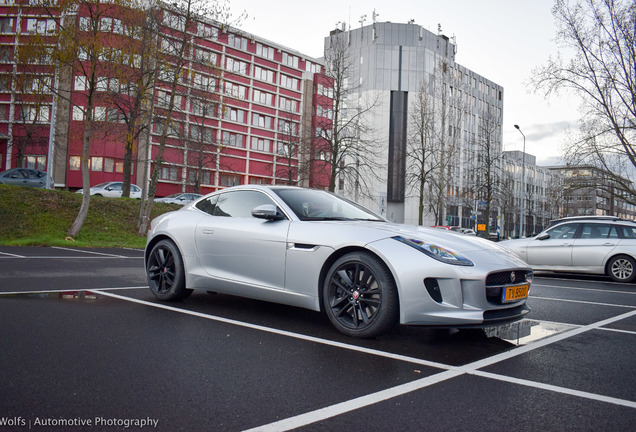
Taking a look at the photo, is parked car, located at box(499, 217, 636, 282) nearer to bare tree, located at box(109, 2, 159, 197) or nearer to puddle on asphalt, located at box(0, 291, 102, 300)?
puddle on asphalt, located at box(0, 291, 102, 300)

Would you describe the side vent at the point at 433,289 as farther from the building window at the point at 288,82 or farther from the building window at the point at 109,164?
the building window at the point at 288,82

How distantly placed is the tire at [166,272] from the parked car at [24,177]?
29.5 m

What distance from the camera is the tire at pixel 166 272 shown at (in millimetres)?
→ 6074

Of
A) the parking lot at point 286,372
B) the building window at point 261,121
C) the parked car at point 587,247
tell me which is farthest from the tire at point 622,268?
the building window at point 261,121

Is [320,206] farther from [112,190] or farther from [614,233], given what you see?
[112,190]

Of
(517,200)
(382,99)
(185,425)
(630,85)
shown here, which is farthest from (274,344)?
(517,200)

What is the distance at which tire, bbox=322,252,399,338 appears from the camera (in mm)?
4301

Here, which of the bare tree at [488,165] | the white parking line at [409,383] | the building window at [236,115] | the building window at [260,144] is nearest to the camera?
the white parking line at [409,383]

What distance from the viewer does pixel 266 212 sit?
5.12 m

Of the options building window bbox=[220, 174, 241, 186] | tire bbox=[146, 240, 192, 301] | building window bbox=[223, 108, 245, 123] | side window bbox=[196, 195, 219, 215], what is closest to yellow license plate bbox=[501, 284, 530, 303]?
side window bbox=[196, 195, 219, 215]

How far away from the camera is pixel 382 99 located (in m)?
72.6

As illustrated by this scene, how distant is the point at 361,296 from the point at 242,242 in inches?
63.2

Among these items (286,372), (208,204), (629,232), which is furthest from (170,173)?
(286,372)

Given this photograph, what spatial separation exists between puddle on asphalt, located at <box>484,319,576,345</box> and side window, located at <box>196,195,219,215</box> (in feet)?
11.3
